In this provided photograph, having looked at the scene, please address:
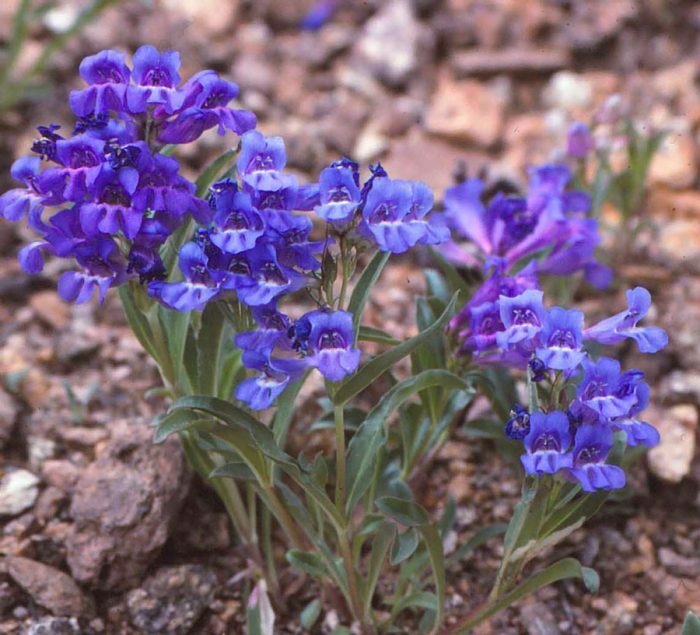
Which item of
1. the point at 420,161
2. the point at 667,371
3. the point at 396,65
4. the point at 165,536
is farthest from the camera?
the point at 396,65

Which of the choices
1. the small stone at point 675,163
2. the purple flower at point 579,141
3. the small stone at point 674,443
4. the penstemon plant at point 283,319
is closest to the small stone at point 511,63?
the small stone at point 675,163

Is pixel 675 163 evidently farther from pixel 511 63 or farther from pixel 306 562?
pixel 306 562

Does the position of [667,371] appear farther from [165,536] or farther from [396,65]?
[396,65]

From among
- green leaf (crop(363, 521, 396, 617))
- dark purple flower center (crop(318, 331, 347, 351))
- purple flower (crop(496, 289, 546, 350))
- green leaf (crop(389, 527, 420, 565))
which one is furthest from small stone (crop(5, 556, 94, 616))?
purple flower (crop(496, 289, 546, 350))

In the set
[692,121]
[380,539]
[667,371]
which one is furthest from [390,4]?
[380,539]

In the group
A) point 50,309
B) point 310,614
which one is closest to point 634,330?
point 310,614

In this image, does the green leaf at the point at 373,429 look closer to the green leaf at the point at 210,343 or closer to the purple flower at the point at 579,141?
the green leaf at the point at 210,343
